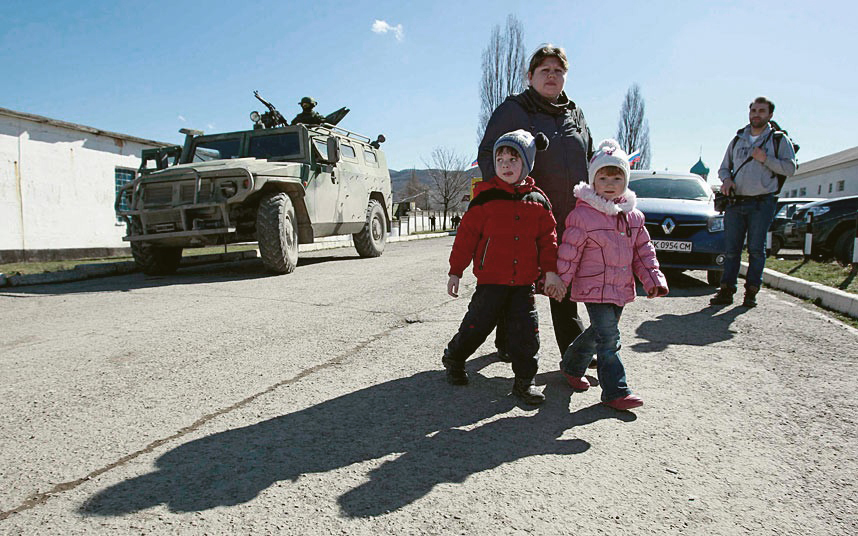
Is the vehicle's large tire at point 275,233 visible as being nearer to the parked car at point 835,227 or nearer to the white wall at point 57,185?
the white wall at point 57,185

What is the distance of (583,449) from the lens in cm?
206

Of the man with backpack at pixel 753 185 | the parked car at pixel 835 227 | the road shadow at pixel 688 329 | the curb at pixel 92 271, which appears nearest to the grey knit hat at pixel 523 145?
the road shadow at pixel 688 329

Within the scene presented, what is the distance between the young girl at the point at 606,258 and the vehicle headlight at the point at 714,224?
427cm

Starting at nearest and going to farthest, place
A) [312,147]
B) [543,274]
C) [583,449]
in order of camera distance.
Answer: [583,449] < [543,274] < [312,147]

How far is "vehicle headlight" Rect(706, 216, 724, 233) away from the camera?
625cm

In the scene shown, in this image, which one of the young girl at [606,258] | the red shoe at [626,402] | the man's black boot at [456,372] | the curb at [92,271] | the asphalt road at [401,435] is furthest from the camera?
the curb at [92,271]

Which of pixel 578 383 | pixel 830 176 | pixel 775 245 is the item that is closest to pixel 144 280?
pixel 578 383

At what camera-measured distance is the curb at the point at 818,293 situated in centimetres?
462

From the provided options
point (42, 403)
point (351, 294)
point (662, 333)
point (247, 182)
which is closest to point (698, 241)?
point (662, 333)

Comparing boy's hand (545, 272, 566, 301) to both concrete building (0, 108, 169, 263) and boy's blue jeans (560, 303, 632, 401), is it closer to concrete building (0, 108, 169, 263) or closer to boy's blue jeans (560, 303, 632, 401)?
boy's blue jeans (560, 303, 632, 401)

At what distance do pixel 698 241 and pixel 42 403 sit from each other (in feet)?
20.2

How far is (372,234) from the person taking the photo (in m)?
10.8

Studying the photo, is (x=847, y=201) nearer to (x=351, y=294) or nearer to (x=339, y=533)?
(x=351, y=294)

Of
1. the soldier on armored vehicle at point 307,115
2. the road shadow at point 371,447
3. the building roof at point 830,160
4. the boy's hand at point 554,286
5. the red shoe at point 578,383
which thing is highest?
the building roof at point 830,160
